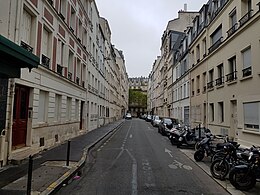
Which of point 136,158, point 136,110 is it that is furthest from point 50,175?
point 136,110

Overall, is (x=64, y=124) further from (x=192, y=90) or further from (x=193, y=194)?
(x=192, y=90)

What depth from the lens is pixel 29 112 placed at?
11367mm

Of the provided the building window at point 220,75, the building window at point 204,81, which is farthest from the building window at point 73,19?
the building window at point 204,81

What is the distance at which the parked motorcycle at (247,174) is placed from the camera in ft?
22.9

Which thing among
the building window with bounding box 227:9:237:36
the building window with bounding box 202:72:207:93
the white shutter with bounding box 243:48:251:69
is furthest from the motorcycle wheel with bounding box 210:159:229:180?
the building window with bounding box 202:72:207:93

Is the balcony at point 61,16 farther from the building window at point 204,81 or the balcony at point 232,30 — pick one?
the building window at point 204,81

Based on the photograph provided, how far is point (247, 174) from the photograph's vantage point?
703cm

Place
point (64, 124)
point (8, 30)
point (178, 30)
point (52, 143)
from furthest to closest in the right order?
point (178, 30), point (64, 124), point (52, 143), point (8, 30)

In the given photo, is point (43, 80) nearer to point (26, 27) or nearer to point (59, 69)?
point (26, 27)

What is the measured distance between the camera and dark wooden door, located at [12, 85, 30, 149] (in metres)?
10.2

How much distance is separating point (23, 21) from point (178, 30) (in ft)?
130

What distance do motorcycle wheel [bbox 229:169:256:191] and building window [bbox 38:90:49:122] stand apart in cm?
896

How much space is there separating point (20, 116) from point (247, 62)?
11.0 m

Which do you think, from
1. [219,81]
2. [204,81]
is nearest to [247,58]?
[219,81]
